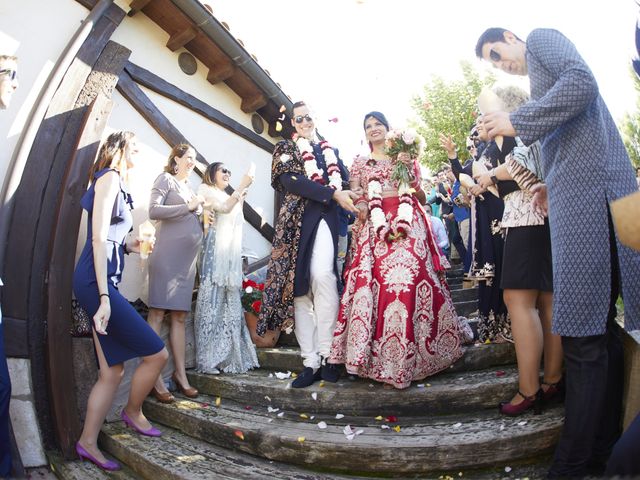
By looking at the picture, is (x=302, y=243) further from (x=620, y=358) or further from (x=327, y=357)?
(x=620, y=358)

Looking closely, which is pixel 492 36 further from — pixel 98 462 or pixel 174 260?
pixel 98 462

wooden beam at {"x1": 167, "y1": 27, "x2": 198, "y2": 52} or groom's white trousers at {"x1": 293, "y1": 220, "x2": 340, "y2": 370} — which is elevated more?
wooden beam at {"x1": 167, "y1": 27, "x2": 198, "y2": 52}

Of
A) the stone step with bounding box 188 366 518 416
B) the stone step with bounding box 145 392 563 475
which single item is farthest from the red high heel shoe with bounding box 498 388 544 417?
the stone step with bounding box 188 366 518 416

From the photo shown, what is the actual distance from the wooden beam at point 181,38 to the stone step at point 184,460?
12.9 feet

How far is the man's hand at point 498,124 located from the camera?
2.39 m

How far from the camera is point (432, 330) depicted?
3.39m

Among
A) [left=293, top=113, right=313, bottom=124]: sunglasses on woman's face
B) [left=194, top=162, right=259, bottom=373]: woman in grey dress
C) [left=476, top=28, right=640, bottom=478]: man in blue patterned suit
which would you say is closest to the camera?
[left=476, top=28, right=640, bottom=478]: man in blue patterned suit

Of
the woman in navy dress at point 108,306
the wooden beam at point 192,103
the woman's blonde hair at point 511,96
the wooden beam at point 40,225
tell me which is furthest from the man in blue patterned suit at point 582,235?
the wooden beam at point 192,103

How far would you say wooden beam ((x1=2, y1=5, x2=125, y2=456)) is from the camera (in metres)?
3.76

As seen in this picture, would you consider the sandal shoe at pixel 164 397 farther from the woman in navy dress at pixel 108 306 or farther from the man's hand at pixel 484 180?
the man's hand at pixel 484 180

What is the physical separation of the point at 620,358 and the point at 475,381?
1017 millimetres

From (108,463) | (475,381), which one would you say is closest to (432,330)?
(475,381)

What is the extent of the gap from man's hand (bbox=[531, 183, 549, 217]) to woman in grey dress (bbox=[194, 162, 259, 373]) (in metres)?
2.72

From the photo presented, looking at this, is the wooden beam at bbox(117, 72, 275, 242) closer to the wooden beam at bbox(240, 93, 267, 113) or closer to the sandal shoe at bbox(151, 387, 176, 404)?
the wooden beam at bbox(240, 93, 267, 113)
